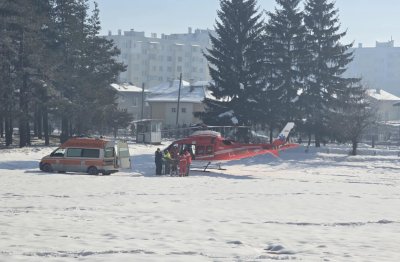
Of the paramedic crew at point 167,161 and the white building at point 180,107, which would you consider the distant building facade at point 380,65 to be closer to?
the white building at point 180,107

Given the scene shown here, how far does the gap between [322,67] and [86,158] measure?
107 ft

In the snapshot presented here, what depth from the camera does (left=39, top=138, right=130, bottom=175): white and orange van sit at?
30984 mm

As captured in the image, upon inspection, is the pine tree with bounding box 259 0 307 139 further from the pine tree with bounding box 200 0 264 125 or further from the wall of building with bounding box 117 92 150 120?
the wall of building with bounding box 117 92 150 120

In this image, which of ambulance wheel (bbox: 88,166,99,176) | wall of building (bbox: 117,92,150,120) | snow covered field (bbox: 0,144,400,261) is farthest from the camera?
wall of building (bbox: 117,92,150,120)

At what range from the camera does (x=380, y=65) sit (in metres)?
194

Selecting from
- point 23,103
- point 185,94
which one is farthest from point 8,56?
point 185,94

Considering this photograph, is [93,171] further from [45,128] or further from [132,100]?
[132,100]

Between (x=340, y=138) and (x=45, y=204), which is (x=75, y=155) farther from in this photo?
(x=340, y=138)

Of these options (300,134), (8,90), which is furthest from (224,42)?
(8,90)

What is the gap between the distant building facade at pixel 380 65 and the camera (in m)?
191

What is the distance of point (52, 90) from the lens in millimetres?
48438

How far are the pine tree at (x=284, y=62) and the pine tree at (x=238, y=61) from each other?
1246 millimetres

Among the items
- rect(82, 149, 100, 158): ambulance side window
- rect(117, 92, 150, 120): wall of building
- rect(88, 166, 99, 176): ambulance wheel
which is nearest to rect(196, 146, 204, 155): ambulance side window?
rect(82, 149, 100, 158): ambulance side window

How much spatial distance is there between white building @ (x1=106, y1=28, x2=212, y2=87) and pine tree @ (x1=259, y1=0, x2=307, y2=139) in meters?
117
